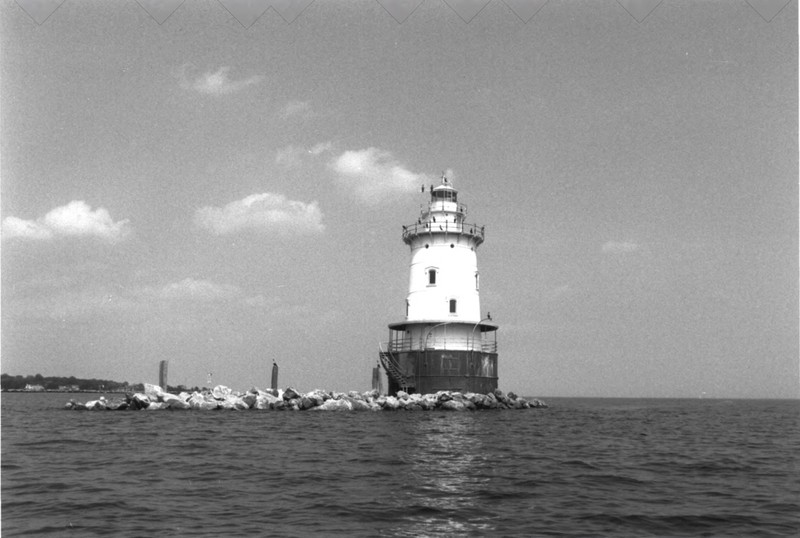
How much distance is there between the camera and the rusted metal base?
41062 millimetres

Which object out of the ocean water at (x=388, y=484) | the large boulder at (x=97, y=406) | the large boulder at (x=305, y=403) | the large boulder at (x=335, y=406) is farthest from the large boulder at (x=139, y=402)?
the ocean water at (x=388, y=484)

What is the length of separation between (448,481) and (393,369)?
2881 cm

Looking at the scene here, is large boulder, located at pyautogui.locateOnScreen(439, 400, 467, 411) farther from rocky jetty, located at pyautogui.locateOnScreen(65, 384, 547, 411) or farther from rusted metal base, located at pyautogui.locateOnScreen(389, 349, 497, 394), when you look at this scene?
rusted metal base, located at pyautogui.locateOnScreen(389, 349, 497, 394)

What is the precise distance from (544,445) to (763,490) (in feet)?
25.9

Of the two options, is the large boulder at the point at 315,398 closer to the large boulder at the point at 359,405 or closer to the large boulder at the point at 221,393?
the large boulder at the point at 359,405

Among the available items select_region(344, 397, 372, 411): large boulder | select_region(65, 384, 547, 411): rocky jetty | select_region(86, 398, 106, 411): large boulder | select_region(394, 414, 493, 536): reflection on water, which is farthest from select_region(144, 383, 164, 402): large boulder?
select_region(394, 414, 493, 536): reflection on water

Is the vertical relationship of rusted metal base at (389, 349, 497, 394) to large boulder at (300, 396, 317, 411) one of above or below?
above

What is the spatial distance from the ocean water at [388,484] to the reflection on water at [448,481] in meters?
0.04

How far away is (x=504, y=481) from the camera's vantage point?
14680 mm

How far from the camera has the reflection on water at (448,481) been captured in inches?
430

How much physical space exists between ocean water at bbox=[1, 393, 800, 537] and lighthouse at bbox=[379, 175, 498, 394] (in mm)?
16281

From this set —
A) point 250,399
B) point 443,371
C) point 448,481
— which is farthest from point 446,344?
point 448,481

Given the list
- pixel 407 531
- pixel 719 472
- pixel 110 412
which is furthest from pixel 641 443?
pixel 110 412

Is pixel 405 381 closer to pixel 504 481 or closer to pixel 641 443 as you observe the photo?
pixel 641 443
